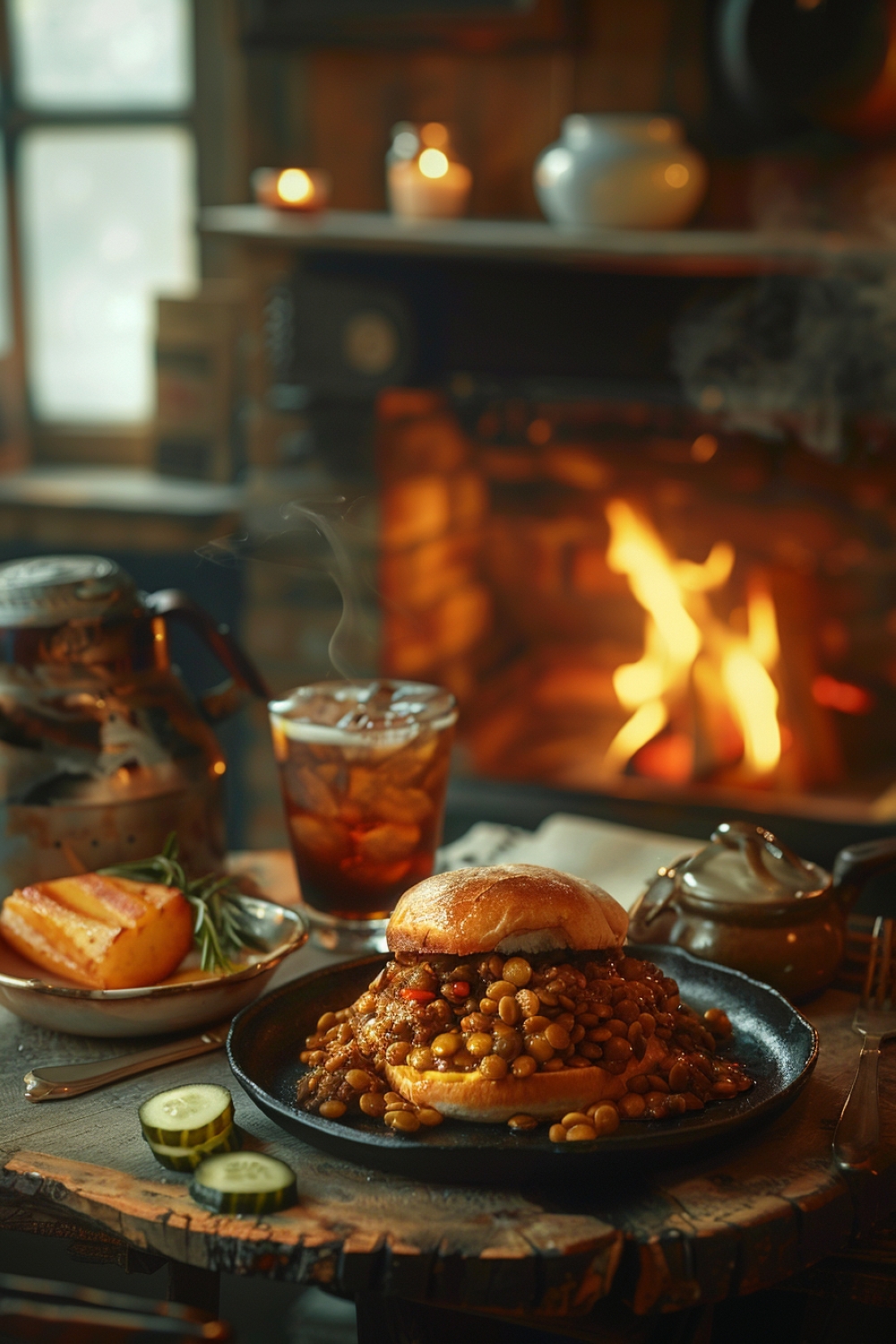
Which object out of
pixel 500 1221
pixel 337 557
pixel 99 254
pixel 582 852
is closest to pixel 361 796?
pixel 582 852

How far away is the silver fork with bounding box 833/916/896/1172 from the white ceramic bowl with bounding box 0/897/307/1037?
0.52 meters

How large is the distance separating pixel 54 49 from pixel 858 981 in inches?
124

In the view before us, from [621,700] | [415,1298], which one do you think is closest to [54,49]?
[621,700]

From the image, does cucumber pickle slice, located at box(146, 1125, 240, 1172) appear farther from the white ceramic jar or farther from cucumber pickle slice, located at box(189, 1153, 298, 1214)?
the white ceramic jar

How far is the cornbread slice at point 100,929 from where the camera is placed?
4.12ft

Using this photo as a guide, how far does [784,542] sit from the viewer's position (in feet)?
10.3

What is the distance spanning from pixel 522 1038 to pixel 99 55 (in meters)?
3.17

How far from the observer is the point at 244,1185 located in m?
1.00

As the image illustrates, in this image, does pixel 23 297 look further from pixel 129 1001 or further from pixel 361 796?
pixel 129 1001

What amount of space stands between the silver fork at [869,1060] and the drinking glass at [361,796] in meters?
0.47

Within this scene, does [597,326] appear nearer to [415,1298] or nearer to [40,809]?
[40,809]

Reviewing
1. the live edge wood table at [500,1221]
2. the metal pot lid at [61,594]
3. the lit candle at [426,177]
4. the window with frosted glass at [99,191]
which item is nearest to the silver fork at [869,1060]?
the live edge wood table at [500,1221]

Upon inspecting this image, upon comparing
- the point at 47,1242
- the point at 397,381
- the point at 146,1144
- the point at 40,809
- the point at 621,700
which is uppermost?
the point at 397,381

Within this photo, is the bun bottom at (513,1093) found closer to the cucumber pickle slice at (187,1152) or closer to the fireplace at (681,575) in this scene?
the cucumber pickle slice at (187,1152)
